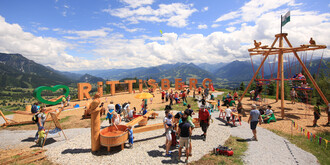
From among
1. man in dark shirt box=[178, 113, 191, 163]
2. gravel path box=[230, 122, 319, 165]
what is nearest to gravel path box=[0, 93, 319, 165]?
gravel path box=[230, 122, 319, 165]

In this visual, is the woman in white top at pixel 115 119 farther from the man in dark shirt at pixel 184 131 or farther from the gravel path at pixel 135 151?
the man in dark shirt at pixel 184 131

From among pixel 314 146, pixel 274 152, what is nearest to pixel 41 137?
pixel 274 152

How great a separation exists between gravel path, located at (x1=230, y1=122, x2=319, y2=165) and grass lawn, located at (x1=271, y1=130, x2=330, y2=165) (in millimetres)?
290

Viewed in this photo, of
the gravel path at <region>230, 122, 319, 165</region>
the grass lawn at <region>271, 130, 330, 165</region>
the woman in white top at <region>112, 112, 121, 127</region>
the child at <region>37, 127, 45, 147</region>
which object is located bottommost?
the grass lawn at <region>271, 130, 330, 165</region>

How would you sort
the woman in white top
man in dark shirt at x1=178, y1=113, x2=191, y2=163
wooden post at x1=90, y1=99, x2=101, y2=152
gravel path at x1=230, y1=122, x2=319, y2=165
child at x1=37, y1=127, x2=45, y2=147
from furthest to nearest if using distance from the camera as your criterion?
the woman in white top
child at x1=37, y1=127, x2=45, y2=147
wooden post at x1=90, y1=99, x2=101, y2=152
gravel path at x1=230, y1=122, x2=319, y2=165
man in dark shirt at x1=178, y1=113, x2=191, y2=163

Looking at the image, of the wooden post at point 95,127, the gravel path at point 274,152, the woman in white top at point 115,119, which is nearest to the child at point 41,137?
the wooden post at point 95,127

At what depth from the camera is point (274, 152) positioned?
24.3ft

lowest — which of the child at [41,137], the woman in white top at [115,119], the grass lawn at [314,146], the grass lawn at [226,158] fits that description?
the grass lawn at [314,146]

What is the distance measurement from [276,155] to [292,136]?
3782mm

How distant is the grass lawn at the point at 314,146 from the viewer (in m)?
6.87

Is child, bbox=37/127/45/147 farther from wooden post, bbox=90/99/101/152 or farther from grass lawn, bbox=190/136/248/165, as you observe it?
grass lawn, bbox=190/136/248/165

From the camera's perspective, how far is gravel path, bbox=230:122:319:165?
661 centimetres

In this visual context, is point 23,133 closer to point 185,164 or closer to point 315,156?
point 185,164

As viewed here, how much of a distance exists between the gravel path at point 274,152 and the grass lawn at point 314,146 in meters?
0.29
